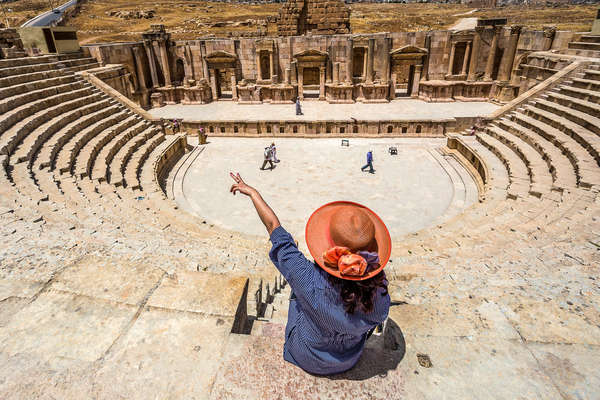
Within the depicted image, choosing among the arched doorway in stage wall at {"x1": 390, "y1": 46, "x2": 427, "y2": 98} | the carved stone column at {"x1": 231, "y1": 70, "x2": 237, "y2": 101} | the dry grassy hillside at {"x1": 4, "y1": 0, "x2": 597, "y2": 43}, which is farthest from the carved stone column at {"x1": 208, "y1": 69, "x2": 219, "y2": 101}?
the dry grassy hillside at {"x1": 4, "y1": 0, "x2": 597, "y2": 43}

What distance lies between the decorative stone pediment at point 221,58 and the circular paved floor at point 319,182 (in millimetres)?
9247

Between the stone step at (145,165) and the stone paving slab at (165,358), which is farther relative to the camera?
the stone step at (145,165)

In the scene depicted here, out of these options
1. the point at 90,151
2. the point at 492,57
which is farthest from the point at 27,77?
the point at 492,57

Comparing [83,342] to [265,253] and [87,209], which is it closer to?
[265,253]

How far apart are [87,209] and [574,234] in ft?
32.7

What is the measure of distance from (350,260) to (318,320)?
22.1 inches

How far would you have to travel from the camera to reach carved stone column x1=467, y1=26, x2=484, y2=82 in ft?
74.5

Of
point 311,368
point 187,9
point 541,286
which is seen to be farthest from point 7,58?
point 187,9

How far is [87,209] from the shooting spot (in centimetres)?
772

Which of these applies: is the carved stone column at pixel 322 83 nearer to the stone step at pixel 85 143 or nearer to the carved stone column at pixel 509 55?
the carved stone column at pixel 509 55

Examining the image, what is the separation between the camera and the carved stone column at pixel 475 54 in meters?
22.7

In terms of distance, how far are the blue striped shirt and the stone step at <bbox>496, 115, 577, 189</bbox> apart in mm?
9806

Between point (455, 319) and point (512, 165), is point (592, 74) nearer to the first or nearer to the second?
point (512, 165)

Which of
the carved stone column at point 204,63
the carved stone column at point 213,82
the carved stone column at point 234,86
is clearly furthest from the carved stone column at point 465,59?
the carved stone column at point 204,63
